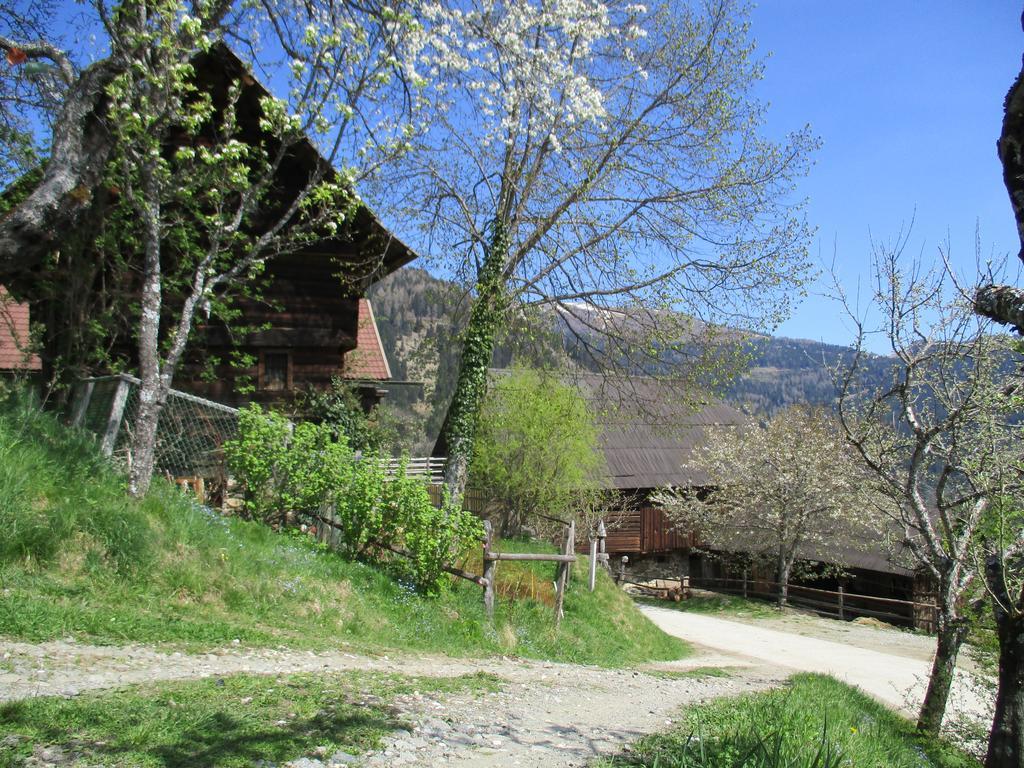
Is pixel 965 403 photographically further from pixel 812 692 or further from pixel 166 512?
pixel 166 512

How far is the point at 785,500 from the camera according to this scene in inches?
1220

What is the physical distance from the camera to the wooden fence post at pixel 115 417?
10422 millimetres

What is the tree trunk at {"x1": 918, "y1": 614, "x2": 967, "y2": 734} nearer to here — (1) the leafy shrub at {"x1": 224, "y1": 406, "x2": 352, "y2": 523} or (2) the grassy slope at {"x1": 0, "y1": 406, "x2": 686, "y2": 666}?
(2) the grassy slope at {"x1": 0, "y1": 406, "x2": 686, "y2": 666}

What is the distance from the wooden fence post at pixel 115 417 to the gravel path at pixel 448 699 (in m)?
4.46

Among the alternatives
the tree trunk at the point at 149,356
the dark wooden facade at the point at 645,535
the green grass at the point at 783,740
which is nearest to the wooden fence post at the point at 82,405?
the tree trunk at the point at 149,356

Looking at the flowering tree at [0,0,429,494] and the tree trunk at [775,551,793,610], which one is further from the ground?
the flowering tree at [0,0,429,494]

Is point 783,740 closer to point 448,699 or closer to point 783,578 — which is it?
point 448,699

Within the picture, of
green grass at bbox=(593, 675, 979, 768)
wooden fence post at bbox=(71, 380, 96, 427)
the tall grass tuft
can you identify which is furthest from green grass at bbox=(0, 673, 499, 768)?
wooden fence post at bbox=(71, 380, 96, 427)

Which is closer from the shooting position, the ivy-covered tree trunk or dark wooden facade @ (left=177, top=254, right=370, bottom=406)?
the ivy-covered tree trunk

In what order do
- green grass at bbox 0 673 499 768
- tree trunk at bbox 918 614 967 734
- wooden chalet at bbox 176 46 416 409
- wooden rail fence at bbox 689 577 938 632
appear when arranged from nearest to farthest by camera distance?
green grass at bbox 0 673 499 768, tree trunk at bbox 918 614 967 734, wooden chalet at bbox 176 46 416 409, wooden rail fence at bbox 689 577 938 632

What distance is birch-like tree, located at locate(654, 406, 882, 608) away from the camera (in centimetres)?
3081

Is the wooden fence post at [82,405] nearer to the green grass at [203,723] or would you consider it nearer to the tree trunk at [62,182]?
the tree trunk at [62,182]

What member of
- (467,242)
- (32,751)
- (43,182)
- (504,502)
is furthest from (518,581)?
(504,502)

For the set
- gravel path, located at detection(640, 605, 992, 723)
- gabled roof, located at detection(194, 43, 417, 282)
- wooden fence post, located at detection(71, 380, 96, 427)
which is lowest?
gravel path, located at detection(640, 605, 992, 723)
